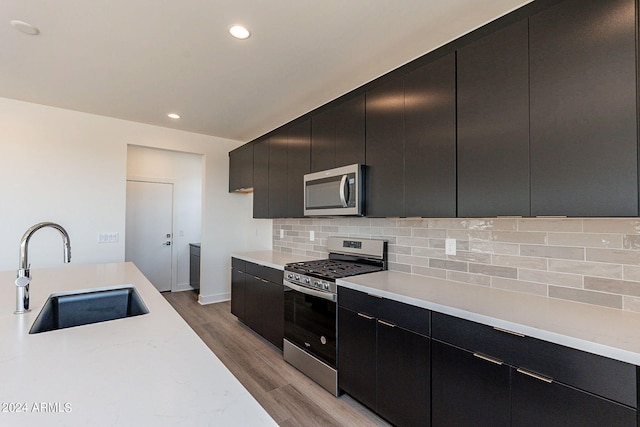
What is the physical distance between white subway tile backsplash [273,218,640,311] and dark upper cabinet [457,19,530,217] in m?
0.35

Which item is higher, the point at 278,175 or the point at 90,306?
the point at 278,175

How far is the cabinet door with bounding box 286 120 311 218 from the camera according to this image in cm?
299

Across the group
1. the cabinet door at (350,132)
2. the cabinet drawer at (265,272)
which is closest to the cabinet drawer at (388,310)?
the cabinet drawer at (265,272)

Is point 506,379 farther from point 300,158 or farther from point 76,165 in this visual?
point 76,165

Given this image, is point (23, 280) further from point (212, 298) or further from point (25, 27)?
point (212, 298)

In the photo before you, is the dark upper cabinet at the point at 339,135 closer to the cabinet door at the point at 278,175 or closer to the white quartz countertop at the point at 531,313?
the cabinet door at the point at 278,175

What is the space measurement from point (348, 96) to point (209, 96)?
150 cm

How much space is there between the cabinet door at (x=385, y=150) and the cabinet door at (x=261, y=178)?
5.64 feet

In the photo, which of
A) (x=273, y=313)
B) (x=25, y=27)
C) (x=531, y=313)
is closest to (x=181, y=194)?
(x=273, y=313)

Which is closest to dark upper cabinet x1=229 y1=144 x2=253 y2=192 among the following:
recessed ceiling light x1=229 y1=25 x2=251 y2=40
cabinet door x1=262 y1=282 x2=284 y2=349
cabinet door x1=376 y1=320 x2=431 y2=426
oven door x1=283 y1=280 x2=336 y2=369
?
cabinet door x1=262 y1=282 x2=284 y2=349

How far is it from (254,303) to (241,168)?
1.98m

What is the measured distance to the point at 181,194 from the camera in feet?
17.8

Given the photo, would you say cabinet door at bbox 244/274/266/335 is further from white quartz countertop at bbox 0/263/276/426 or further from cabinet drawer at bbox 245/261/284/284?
white quartz countertop at bbox 0/263/276/426

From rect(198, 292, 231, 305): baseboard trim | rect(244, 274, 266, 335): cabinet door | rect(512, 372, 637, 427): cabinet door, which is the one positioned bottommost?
rect(198, 292, 231, 305): baseboard trim
